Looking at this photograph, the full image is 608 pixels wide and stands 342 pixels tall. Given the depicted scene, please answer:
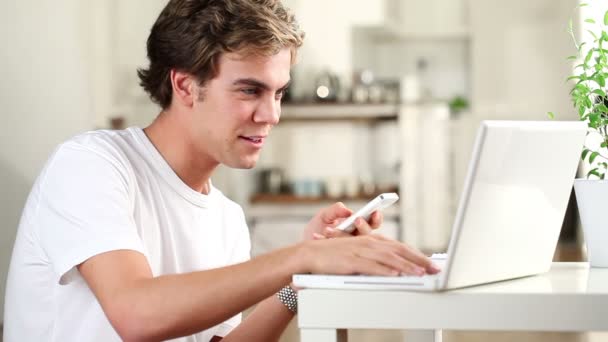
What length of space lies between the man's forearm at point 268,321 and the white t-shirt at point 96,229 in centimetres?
12

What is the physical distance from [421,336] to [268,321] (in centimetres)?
26

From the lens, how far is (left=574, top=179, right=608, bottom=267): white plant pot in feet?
4.72

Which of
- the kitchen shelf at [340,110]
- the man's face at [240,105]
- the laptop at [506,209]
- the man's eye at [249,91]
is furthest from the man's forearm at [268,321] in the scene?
the kitchen shelf at [340,110]

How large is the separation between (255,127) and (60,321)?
45 centimetres

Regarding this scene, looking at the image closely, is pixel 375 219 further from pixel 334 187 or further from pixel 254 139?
pixel 334 187

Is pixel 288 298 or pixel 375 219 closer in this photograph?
pixel 375 219

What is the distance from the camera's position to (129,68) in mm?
5035

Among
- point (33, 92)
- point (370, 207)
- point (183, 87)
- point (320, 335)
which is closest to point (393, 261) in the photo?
point (320, 335)

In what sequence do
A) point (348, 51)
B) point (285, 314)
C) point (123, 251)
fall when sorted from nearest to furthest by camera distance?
point (123, 251), point (285, 314), point (348, 51)

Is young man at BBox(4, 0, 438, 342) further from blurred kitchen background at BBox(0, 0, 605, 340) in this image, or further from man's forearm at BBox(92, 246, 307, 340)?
blurred kitchen background at BBox(0, 0, 605, 340)

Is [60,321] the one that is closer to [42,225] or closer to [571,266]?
[42,225]

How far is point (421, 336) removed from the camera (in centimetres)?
149

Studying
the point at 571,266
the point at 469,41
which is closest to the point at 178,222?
the point at 571,266

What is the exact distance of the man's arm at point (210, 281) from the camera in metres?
1.07
